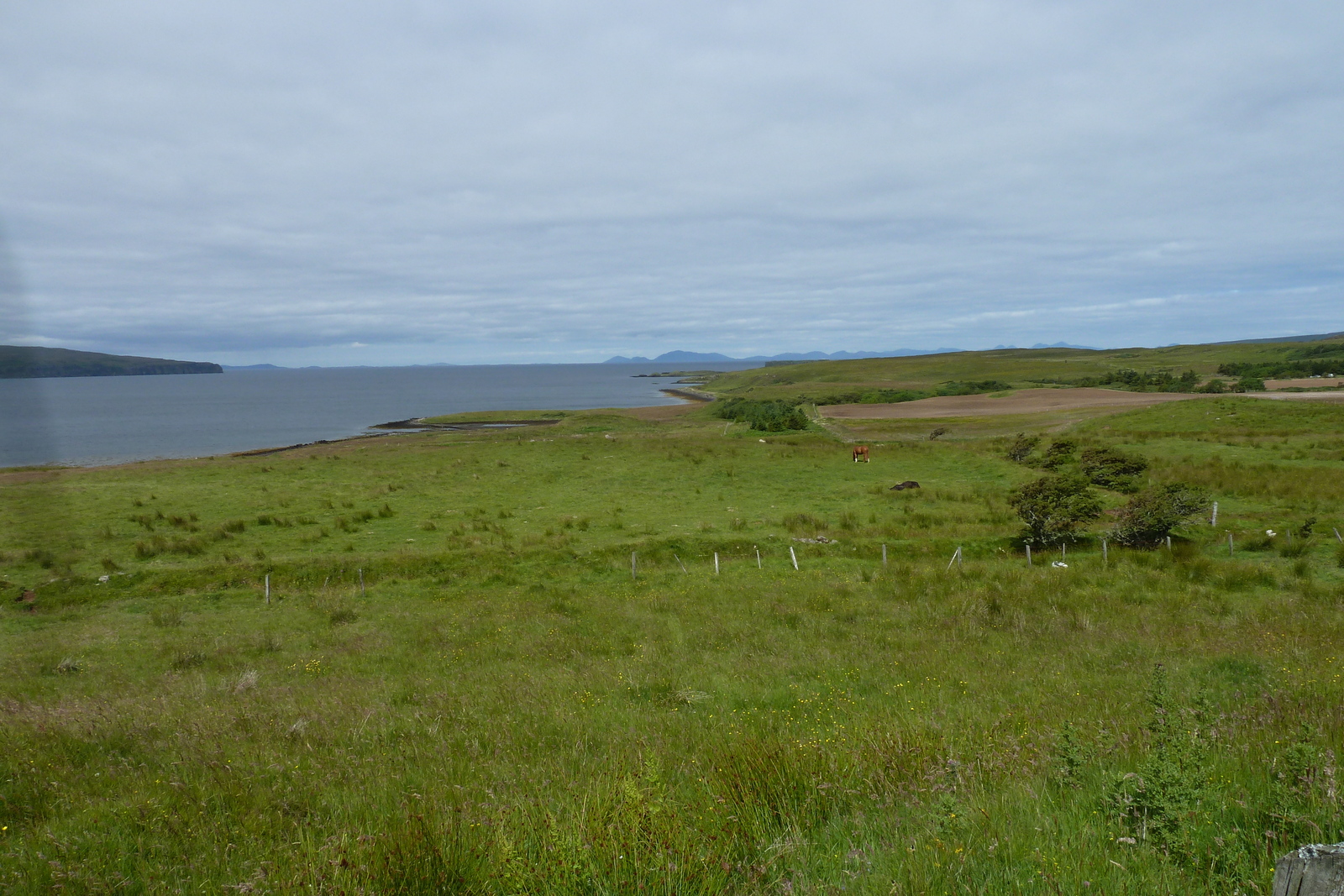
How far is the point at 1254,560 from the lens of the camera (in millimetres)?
20906

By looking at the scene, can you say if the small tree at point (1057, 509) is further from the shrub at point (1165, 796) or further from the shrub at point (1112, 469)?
the shrub at point (1165, 796)

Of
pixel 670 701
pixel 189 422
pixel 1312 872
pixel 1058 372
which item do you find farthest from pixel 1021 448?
pixel 1058 372

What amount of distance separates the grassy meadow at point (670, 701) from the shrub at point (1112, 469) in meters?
4.34

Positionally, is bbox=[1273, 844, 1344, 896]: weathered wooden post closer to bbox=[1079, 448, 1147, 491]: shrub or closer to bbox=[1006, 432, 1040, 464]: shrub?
bbox=[1079, 448, 1147, 491]: shrub

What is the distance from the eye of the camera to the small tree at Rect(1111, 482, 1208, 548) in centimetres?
2323

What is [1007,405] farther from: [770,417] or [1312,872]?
[1312,872]

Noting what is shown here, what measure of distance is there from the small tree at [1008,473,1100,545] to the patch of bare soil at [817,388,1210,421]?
57801 mm

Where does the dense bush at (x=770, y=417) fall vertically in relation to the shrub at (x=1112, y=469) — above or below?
above

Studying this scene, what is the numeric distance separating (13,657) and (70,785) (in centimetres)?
1280

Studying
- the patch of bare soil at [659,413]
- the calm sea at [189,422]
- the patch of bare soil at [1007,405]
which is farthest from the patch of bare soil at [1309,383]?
the calm sea at [189,422]

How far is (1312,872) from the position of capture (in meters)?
2.67

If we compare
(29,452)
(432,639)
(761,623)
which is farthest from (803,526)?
(29,452)

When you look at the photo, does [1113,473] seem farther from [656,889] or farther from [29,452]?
[29,452]

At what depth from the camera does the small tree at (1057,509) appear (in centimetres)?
2425
